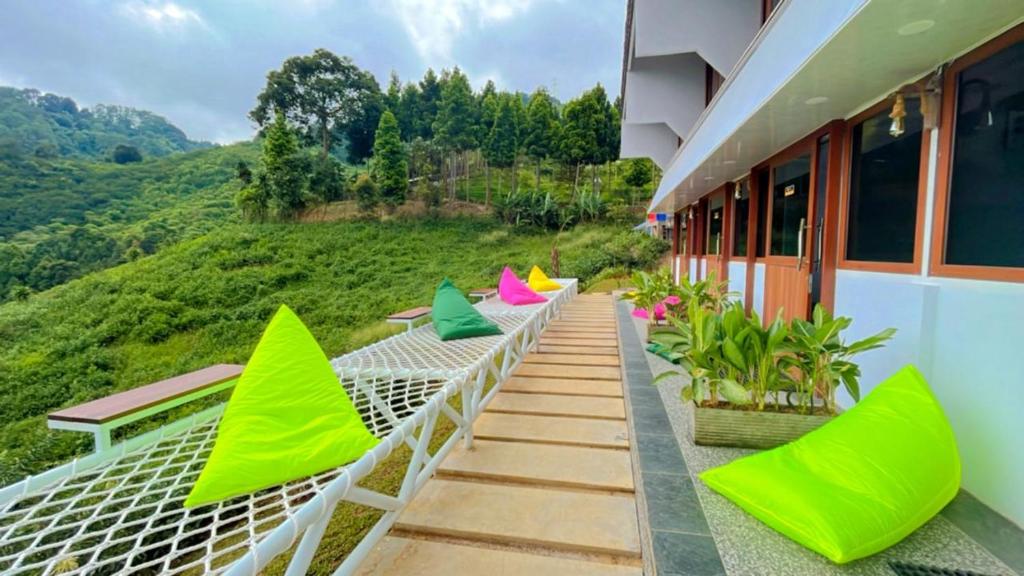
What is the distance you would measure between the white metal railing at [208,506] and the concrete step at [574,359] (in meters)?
1.61

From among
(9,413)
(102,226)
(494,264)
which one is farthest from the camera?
(102,226)

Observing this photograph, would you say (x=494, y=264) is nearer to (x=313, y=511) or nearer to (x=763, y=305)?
(x=763, y=305)

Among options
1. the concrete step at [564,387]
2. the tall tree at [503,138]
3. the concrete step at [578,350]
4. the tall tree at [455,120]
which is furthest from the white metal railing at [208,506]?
the tall tree at [455,120]

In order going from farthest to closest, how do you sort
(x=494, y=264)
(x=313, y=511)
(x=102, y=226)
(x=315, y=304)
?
(x=102, y=226) → (x=494, y=264) → (x=315, y=304) → (x=313, y=511)

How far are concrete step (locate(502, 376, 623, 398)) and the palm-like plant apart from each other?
53.0 inches

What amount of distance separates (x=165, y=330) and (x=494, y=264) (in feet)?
37.4

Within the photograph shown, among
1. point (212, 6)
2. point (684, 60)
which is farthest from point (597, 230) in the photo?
point (212, 6)

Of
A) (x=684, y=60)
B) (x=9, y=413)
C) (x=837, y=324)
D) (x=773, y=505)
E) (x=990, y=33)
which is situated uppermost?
(x=684, y=60)

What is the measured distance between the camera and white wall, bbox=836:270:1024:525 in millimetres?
1537

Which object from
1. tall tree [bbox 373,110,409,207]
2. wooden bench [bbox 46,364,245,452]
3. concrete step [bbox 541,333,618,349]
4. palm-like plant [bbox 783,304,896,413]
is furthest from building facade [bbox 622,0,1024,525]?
tall tree [bbox 373,110,409,207]

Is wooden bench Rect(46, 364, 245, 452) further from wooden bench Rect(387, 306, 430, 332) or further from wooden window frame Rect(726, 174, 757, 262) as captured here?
wooden window frame Rect(726, 174, 757, 262)

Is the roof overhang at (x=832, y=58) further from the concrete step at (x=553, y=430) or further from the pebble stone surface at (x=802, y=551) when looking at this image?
the concrete step at (x=553, y=430)

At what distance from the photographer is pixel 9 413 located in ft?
28.4

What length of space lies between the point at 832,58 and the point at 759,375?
1634 millimetres
